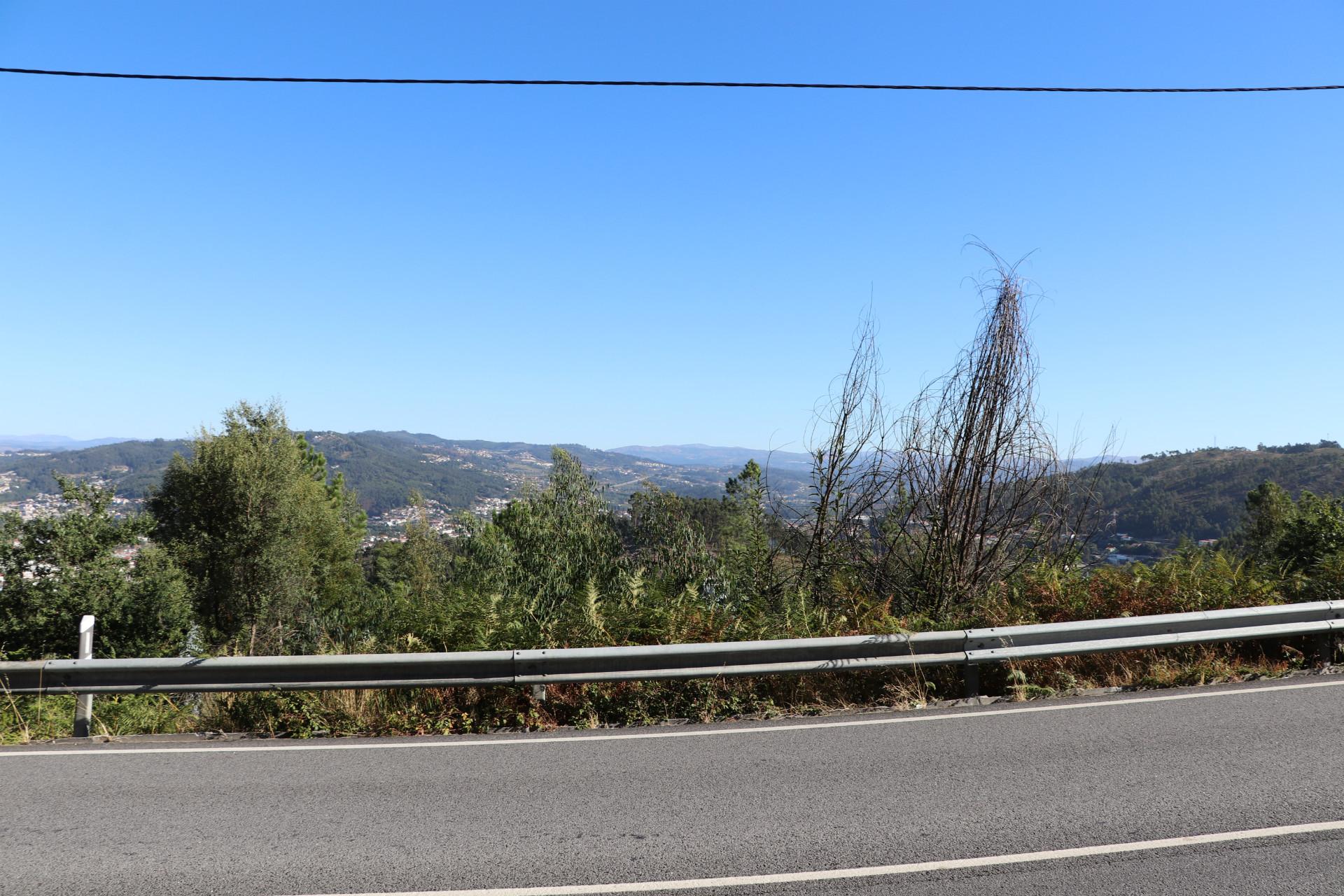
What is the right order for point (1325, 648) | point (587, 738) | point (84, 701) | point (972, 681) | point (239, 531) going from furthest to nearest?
point (239, 531) → point (1325, 648) → point (972, 681) → point (84, 701) → point (587, 738)

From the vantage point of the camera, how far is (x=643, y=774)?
16.2 feet

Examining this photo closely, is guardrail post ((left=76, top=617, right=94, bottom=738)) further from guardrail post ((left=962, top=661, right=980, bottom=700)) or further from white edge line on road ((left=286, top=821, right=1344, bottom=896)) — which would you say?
guardrail post ((left=962, top=661, right=980, bottom=700))

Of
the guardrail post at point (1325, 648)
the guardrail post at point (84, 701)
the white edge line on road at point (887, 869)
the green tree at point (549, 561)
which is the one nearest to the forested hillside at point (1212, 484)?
the green tree at point (549, 561)

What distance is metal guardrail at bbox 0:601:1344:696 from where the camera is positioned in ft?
19.7

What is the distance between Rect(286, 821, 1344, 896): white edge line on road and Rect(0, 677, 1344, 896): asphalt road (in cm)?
2

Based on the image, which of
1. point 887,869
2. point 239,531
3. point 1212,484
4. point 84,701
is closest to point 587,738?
point 887,869

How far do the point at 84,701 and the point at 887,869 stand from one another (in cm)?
582

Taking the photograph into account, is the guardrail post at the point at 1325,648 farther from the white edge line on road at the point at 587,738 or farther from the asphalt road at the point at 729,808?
the white edge line on road at the point at 587,738

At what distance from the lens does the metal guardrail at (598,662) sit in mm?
5996

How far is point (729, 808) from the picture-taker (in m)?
4.41

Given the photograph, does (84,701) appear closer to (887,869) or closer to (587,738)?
(587,738)

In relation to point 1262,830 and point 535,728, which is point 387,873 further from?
point 1262,830

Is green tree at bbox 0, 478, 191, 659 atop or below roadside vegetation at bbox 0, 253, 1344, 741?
below

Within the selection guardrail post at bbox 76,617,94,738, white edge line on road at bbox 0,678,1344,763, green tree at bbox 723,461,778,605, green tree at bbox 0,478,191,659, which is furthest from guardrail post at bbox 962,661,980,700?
green tree at bbox 0,478,191,659
